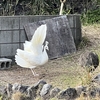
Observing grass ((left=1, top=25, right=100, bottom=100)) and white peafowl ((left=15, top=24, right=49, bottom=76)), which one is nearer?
grass ((left=1, top=25, right=100, bottom=100))

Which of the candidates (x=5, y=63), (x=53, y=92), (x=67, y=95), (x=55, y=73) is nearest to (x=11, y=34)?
(x=5, y=63)

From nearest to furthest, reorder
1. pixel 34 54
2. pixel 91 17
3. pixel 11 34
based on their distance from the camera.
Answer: pixel 34 54, pixel 11 34, pixel 91 17

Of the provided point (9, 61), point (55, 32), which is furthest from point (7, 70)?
point (55, 32)

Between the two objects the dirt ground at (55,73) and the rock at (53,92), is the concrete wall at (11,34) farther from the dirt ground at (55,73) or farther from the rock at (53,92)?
the rock at (53,92)

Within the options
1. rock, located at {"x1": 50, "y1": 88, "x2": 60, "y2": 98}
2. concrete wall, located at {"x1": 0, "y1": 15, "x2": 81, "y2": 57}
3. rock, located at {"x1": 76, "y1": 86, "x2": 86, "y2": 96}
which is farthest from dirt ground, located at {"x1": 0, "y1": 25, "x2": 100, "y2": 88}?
rock, located at {"x1": 50, "y1": 88, "x2": 60, "y2": 98}

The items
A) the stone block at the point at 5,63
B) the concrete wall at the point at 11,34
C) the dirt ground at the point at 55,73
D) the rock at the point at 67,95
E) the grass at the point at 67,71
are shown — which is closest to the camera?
the rock at the point at 67,95

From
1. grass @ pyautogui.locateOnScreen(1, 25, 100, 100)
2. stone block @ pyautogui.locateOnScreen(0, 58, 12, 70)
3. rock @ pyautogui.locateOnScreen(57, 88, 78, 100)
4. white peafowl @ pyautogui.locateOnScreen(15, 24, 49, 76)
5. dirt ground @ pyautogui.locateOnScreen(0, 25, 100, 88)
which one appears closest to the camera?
rock @ pyautogui.locateOnScreen(57, 88, 78, 100)

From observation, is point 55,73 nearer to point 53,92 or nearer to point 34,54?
point 34,54

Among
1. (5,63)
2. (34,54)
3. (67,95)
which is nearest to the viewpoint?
(67,95)

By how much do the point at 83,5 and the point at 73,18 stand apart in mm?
3268

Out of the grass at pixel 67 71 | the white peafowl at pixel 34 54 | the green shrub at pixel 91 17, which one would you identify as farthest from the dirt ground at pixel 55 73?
the green shrub at pixel 91 17

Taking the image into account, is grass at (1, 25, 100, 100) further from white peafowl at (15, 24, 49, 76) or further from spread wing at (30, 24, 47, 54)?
spread wing at (30, 24, 47, 54)

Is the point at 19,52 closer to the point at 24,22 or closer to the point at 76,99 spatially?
the point at 24,22

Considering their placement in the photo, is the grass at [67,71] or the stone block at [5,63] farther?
the stone block at [5,63]
